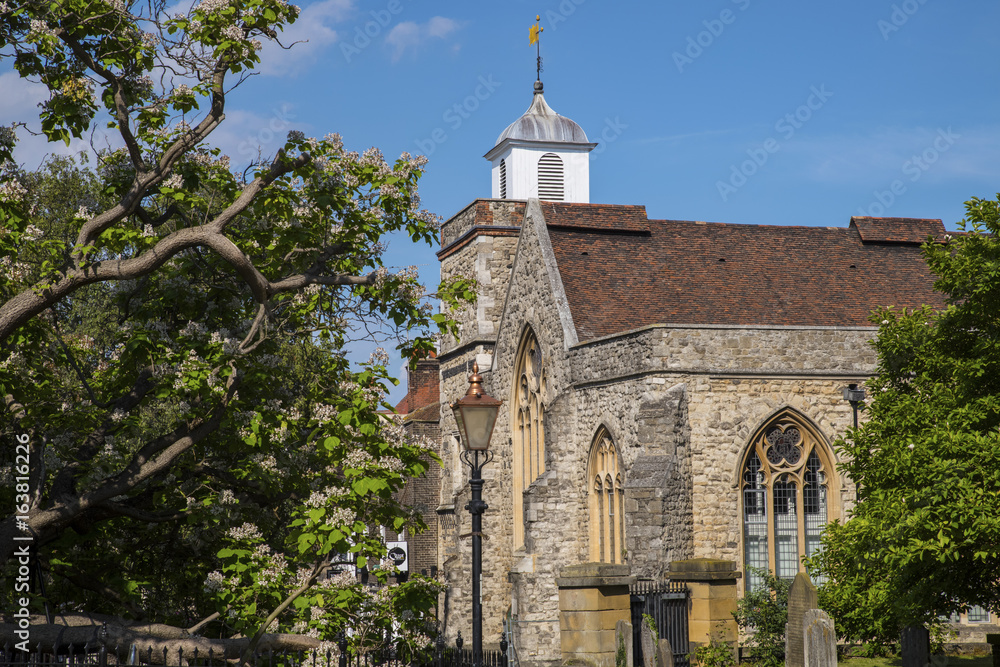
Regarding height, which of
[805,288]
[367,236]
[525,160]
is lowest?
[367,236]

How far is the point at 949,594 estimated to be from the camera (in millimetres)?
13570

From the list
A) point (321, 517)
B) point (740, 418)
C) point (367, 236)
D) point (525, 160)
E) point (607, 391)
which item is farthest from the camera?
point (525, 160)

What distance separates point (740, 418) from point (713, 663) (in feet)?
17.9

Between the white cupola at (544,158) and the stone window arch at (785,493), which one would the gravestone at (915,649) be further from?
the white cupola at (544,158)

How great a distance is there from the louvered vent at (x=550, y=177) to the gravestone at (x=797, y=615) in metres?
35.2

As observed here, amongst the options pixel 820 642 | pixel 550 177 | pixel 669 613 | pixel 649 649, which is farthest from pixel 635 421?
pixel 550 177

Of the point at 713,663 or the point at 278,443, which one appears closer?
the point at 278,443

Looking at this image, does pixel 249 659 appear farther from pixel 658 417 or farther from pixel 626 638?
pixel 658 417

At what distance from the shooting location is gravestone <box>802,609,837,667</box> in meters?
11.4

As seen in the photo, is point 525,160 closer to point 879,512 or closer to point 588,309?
point 588,309

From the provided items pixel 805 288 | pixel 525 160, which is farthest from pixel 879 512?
pixel 525 160

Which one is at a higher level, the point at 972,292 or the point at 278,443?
the point at 972,292

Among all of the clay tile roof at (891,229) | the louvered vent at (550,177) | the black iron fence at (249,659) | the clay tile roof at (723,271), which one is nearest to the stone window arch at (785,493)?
the clay tile roof at (723,271)

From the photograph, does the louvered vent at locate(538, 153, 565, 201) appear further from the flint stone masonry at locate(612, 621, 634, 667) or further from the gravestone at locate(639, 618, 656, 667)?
the gravestone at locate(639, 618, 656, 667)
